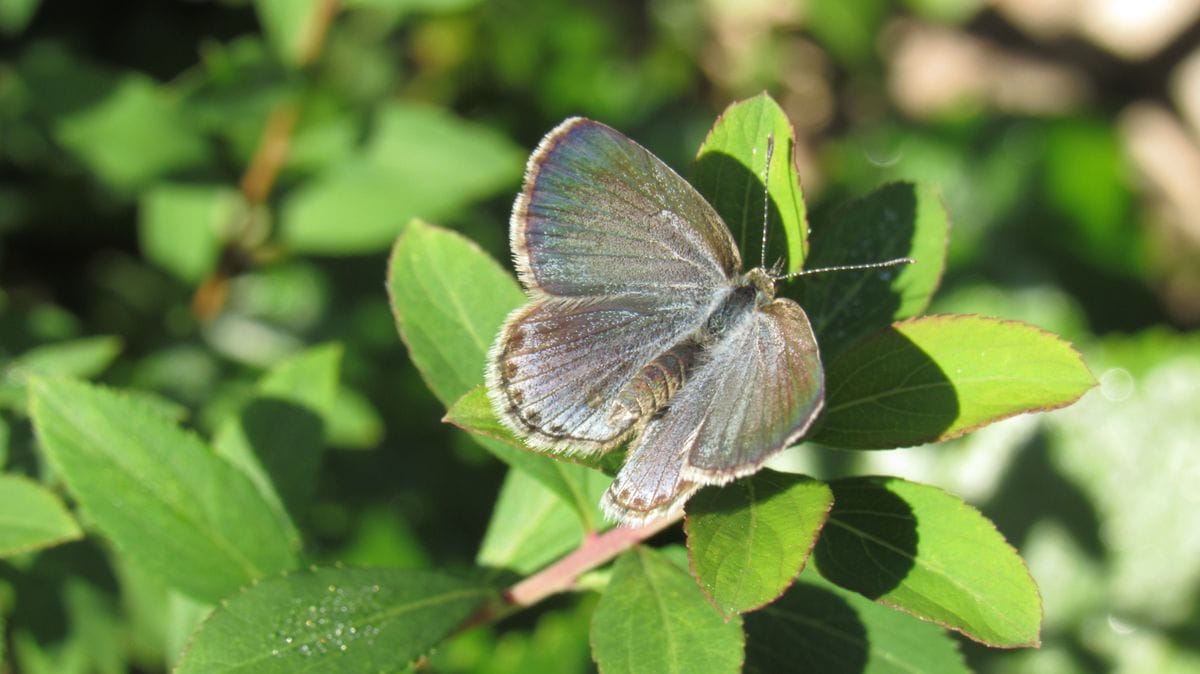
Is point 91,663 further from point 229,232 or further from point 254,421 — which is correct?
point 229,232

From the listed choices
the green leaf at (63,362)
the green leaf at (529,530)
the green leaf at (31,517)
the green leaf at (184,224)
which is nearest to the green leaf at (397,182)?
the green leaf at (184,224)

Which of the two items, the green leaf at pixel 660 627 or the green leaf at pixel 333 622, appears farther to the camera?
the green leaf at pixel 333 622

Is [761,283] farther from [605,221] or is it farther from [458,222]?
[458,222]

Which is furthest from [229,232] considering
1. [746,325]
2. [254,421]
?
[746,325]

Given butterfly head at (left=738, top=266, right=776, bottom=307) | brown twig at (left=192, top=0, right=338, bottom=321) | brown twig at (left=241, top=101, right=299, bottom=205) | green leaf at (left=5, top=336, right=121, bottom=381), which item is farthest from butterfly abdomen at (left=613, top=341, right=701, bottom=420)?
brown twig at (left=241, top=101, right=299, bottom=205)

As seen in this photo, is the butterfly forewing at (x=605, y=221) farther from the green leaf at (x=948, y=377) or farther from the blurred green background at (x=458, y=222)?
the blurred green background at (x=458, y=222)

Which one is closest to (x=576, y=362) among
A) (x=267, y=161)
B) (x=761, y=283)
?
(x=761, y=283)
